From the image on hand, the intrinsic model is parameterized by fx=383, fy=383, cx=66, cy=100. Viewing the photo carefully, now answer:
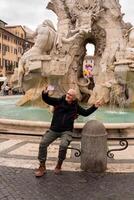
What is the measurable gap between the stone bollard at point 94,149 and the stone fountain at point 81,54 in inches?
336

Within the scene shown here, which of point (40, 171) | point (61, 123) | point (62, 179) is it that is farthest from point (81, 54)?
point (62, 179)

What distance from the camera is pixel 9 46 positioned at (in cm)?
6694

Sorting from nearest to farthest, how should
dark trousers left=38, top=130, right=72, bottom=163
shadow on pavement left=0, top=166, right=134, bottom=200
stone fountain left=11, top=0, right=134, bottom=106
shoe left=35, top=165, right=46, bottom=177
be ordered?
shadow on pavement left=0, top=166, right=134, bottom=200 → shoe left=35, top=165, right=46, bottom=177 → dark trousers left=38, top=130, right=72, bottom=163 → stone fountain left=11, top=0, right=134, bottom=106

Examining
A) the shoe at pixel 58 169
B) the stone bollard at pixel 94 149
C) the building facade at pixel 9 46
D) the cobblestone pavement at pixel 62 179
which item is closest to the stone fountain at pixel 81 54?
the cobblestone pavement at pixel 62 179

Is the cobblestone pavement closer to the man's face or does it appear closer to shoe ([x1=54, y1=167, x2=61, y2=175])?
shoe ([x1=54, y1=167, x2=61, y2=175])

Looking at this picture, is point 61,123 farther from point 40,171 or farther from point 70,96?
point 40,171

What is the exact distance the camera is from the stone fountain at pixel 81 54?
15.1m

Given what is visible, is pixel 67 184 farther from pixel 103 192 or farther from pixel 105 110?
pixel 105 110

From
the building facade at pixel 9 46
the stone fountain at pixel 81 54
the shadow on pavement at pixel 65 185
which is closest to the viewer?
the shadow on pavement at pixel 65 185

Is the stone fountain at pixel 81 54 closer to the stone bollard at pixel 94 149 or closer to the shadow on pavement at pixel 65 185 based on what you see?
the stone bollard at pixel 94 149

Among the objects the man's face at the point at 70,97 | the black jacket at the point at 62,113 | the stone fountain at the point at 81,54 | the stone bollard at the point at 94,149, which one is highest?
the stone fountain at the point at 81,54

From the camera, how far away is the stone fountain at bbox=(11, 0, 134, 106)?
1506 centimetres

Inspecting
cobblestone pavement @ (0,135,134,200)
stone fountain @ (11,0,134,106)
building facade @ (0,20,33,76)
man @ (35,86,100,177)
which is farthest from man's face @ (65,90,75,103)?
building facade @ (0,20,33,76)

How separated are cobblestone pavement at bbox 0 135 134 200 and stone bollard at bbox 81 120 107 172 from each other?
14 centimetres
